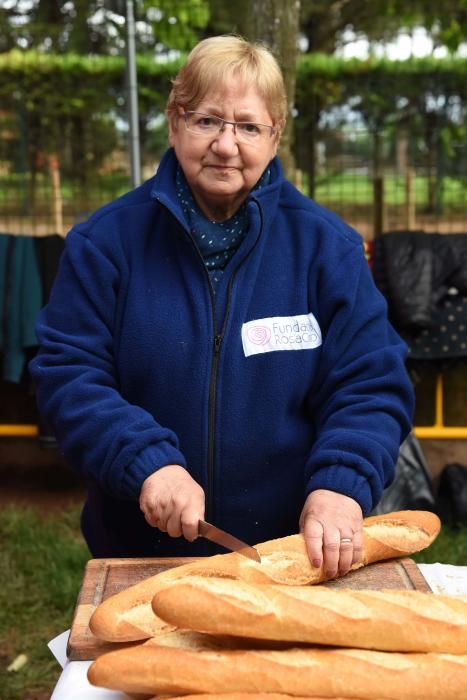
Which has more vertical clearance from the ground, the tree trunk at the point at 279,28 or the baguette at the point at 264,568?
the tree trunk at the point at 279,28

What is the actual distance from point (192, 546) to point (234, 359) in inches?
17.1

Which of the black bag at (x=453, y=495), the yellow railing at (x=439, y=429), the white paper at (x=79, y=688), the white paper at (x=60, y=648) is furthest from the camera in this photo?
the yellow railing at (x=439, y=429)

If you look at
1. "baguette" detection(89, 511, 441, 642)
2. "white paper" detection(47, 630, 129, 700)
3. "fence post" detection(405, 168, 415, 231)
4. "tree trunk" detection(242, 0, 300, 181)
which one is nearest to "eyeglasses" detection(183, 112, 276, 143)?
"baguette" detection(89, 511, 441, 642)

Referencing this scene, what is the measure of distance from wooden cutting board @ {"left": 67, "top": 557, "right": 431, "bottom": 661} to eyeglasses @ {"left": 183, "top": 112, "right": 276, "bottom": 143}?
0.84 m

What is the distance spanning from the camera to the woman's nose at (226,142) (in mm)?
1955

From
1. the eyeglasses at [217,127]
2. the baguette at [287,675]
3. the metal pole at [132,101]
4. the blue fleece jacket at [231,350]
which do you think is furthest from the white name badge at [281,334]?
the metal pole at [132,101]

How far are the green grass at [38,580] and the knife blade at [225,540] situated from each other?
205 cm

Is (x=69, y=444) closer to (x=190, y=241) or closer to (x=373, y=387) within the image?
(x=190, y=241)

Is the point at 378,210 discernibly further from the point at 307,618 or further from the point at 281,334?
the point at 307,618

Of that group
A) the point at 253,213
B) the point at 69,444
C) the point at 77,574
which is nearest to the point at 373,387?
the point at 253,213

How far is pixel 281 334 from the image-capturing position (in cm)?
202

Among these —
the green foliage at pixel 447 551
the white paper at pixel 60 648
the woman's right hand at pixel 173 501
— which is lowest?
the green foliage at pixel 447 551

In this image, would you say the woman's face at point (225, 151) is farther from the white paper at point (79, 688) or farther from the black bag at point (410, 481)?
the black bag at point (410, 481)

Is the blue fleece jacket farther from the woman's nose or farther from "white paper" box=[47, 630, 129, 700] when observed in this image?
"white paper" box=[47, 630, 129, 700]
